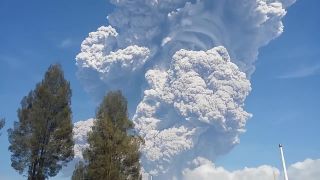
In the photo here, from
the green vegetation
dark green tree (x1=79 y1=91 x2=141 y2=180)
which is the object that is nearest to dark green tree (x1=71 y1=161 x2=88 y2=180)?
the green vegetation

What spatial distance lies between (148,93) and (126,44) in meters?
23.2

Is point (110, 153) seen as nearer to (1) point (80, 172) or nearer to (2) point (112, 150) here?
(2) point (112, 150)

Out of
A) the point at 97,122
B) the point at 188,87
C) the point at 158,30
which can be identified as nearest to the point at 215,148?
the point at 188,87

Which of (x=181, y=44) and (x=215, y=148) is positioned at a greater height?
(x=181, y=44)

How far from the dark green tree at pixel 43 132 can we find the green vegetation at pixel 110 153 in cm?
155

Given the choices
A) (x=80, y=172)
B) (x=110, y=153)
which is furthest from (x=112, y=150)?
(x=80, y=172)

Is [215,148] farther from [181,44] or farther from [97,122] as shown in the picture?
[97,122]

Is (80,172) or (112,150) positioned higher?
(112,150)

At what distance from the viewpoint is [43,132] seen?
103 ft

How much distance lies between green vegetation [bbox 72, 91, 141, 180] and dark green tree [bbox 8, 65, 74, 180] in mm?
1550

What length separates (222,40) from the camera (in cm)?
18362

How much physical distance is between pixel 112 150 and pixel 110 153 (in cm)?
27

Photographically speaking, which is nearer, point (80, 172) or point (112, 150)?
point (112, 150)

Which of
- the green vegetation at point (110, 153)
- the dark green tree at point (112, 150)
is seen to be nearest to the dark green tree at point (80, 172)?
the green vegetation at point (110, 153)
